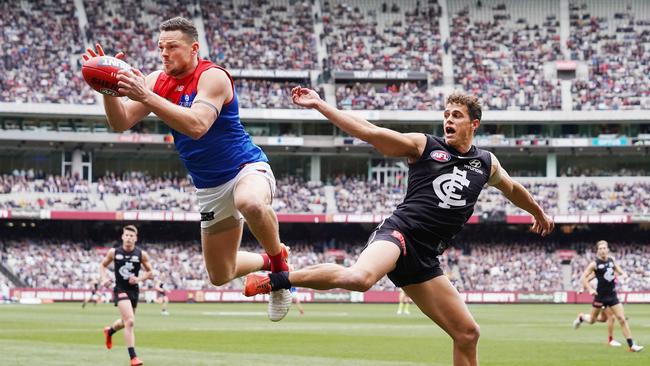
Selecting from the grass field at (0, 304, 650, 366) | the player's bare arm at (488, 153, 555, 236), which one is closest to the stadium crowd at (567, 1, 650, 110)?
the grass field at (0, 304, 650, 366)

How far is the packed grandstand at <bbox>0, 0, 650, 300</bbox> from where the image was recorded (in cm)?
6675

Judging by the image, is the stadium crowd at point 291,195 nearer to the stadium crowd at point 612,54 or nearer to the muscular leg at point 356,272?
the stadium crowd at point 612,54

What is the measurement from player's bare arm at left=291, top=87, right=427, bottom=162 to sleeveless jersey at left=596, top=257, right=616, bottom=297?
14.2 meters

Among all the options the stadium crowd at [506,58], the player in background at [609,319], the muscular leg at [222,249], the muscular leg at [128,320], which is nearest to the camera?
the muscular leg at [222,249]

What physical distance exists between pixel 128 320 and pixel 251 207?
27.7ft

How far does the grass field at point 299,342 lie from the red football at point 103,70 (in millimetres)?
8521

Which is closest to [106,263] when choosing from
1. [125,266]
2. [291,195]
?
[125,266]

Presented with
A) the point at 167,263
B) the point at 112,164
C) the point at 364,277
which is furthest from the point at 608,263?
the point at 112,164

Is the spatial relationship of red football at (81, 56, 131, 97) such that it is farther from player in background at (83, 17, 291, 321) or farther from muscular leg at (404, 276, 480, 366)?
muscular leg at (404, 276, 480, 366)

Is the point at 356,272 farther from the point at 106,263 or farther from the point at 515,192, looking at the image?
the point at 106,263

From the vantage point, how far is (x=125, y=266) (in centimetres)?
1994

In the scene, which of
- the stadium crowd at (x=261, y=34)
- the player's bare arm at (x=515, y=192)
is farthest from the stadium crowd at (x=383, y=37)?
the player's bare arm at (x=515, y=192)

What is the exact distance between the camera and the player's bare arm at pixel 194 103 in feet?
30.5

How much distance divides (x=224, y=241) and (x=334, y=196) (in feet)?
194
